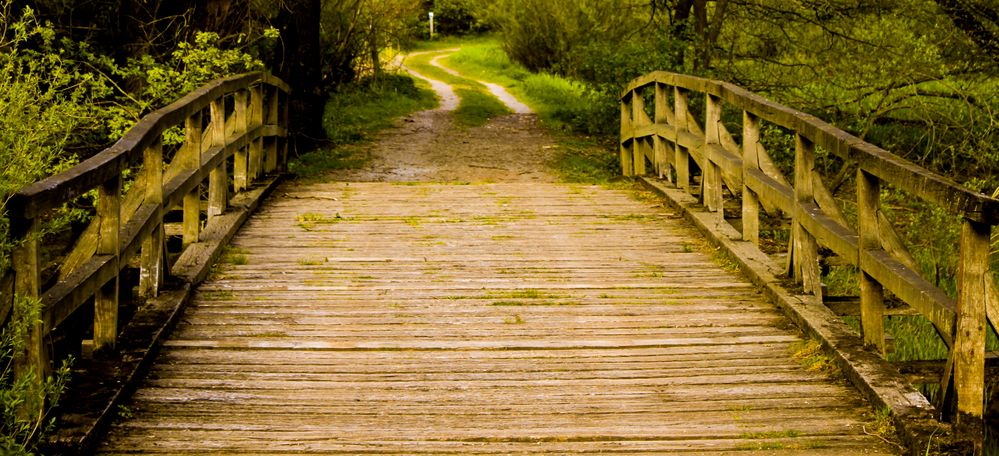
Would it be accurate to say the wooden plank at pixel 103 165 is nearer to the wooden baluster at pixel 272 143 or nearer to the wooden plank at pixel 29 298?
the wooden plank at pixel 29 298

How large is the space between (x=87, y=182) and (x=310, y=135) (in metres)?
10.4

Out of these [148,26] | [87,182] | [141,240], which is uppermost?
[148,26]

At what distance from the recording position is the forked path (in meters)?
4.12

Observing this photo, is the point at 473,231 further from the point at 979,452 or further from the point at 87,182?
the point at 979,452

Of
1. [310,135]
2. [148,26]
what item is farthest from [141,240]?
[310,135]

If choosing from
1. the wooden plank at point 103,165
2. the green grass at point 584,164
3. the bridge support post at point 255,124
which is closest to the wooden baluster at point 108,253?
the wooden plank at point 103,165

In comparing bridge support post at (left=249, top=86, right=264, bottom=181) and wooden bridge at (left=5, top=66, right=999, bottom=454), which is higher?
bridge support post at (left=249, top=86, right=264, bottom=181)

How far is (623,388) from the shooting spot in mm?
4648

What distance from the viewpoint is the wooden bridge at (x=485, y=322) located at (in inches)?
159

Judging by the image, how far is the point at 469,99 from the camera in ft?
84.2

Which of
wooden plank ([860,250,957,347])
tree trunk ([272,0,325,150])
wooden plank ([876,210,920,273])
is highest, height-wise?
tree trunk ([272,0,325,150])

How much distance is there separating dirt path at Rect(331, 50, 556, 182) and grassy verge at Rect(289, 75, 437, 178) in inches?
12.0

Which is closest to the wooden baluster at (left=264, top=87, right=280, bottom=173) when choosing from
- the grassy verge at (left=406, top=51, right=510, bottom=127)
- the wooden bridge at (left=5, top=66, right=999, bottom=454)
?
the wooden bridge at (left=5, top=66, right=999, bottom=454)

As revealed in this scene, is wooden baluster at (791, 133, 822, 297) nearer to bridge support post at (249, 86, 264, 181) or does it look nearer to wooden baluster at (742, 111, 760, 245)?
wooden baluster at (742, 111, 760, 245)
